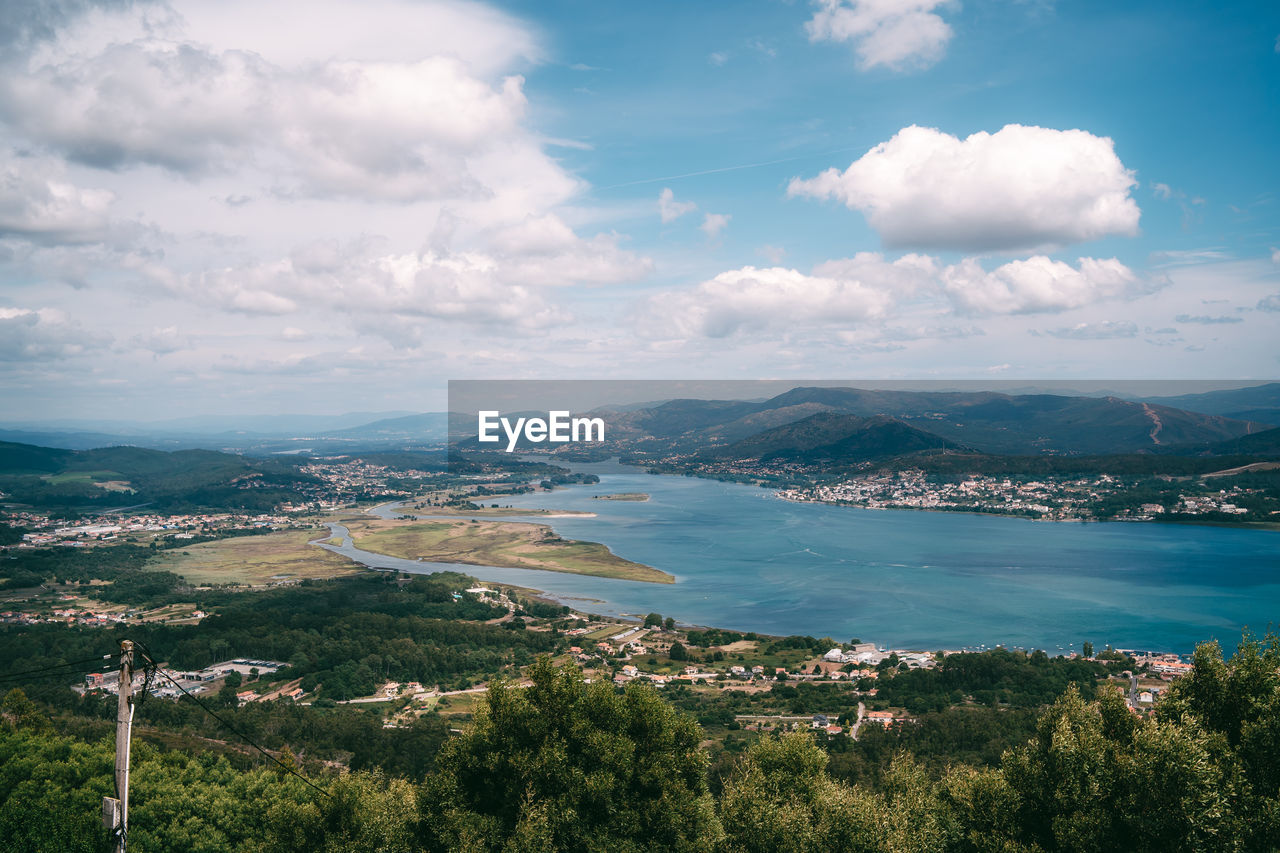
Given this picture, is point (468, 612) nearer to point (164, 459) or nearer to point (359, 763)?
point (359, 763)

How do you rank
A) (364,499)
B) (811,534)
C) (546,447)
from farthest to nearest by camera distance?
(546,447) → (364,499) → (811,534)

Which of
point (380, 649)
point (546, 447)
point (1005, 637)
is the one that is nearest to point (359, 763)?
point (380, 649)

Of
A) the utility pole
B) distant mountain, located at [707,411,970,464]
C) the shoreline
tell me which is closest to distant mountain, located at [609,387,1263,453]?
distant mountain, located at [707,411,970,464]

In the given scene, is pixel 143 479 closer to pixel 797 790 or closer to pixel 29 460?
pixel 29 460

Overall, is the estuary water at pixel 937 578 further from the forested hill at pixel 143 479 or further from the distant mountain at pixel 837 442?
the distant mountain at pixel 837 442

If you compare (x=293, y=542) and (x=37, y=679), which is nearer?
(x=37, y=679)

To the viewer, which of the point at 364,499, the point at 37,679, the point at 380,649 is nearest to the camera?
the point at 37,679

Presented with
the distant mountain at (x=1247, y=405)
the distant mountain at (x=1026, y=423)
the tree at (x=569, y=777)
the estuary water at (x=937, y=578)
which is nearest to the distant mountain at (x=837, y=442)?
the distant mountain at (x=1026, y=423)
